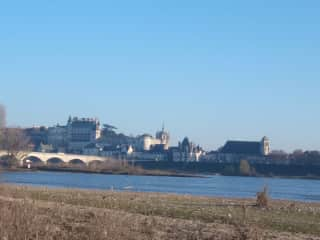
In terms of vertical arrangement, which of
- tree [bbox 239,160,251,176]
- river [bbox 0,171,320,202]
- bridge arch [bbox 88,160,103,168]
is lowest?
river [bbox 0,171,320,202]

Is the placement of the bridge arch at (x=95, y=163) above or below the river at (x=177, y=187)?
above

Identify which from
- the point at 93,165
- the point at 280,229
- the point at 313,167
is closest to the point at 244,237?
the point at 280,229

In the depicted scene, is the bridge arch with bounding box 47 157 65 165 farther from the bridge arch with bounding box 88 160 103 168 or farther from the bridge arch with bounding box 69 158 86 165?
the bridge arch with bounding box 88 160 103 168

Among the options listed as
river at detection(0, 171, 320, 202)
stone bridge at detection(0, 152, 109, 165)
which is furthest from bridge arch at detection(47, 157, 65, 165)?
river at detection(0, 171, 320, 202)

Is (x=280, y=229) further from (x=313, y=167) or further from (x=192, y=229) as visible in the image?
(x=313, y=167)

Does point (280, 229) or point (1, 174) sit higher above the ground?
point (1, 174)

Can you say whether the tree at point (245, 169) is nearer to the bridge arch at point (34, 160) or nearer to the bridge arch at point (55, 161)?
the bridge arch at point (55, 161)

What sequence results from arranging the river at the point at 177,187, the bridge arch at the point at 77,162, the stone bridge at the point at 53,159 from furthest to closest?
the bridge arch at the point at 77,162 < the stone bridge at the point at 53,159 < the river at the point at 177,187

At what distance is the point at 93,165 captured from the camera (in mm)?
150000

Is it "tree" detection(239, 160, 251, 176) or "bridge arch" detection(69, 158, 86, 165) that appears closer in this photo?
"bridge arch" detection(69, 158, 86, 165)

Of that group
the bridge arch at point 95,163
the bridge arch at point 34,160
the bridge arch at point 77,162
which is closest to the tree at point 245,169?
the bridge arch at point 95,163

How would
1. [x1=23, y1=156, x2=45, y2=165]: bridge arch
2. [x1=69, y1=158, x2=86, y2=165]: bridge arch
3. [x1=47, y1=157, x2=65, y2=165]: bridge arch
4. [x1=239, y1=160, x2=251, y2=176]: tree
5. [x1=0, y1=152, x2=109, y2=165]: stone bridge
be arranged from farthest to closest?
[x1=239, y1=160, x2=251, y2=176]: tree, [x1=69, y1=158, x2=86, y2=165]: bridge arch, [x1=47, y1=157, x2=65, y2=165]: bridge arch, [x1=0, y1=152, x2=109, y2=165]: stone bridge, [x1=23, y1=156, x2=45, y2=165]: bridge arch

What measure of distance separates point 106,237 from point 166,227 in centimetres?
452

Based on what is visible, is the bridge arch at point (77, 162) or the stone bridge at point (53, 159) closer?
the stone bridge at point (53, 159)
